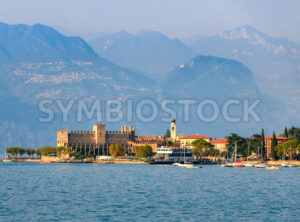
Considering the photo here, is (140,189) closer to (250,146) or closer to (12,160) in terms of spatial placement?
(250,146)

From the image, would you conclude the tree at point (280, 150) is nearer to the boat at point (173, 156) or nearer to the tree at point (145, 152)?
the boat at point (173, 156)

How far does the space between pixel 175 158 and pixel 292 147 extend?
3007 centimetres

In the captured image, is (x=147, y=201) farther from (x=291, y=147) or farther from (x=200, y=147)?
(x=200, y=147)

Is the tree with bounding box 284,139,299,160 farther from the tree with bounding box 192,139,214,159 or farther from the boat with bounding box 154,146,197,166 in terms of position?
the tree with bounding box 192,139,214,159

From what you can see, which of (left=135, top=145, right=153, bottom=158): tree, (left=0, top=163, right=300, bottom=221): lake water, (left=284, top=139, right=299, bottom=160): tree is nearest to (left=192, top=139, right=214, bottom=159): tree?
(left=135, top=145, right=153, bottom=158): tree

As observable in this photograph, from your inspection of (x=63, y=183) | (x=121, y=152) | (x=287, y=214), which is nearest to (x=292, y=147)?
(x=121, y=152)


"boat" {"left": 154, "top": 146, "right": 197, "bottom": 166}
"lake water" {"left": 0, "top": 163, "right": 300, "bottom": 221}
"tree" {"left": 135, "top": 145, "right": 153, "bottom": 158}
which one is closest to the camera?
"lake water" {"left": 0, "top": 163, "right": 300, "bottom": 221}

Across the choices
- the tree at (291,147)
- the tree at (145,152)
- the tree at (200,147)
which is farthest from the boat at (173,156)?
the tree at (291,147)

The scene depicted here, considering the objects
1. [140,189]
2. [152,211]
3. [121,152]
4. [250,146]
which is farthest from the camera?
[121,152]

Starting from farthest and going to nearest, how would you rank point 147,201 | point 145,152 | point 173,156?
1. point 145,152
2. point 173,156
3. point 147,201

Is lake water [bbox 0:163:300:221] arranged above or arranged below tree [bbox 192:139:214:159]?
below

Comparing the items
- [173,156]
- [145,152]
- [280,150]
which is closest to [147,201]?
[280,150]

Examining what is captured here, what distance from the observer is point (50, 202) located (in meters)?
56.5

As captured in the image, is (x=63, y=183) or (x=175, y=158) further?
(x=175, y=158)
